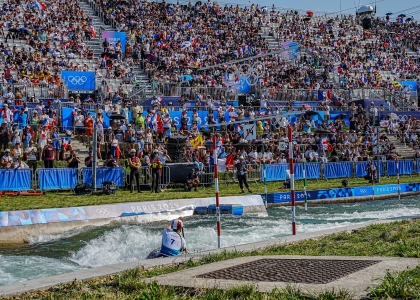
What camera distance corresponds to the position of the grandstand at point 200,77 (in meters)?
33.2

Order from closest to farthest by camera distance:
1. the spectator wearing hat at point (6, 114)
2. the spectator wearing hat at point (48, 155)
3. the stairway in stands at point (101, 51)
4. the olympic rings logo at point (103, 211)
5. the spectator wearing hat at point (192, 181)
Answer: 1. the olympic rings logo at point (103, 211)
2. the spectator wearing hat at point (48, 155)
3. the spectator wearing hat at point (6, 114)
4. the spectator wearing hat at point (192, 181)
5. the stairway in stands at point (101, 51)

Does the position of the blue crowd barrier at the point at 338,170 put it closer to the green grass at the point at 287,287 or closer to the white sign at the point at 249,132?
the white sign at the point at 249,132

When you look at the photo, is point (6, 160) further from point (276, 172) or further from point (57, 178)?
point (276, 172)

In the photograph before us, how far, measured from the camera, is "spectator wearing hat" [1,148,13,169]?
2549cm

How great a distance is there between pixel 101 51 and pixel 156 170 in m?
17.1

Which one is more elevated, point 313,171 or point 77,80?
point 77,80

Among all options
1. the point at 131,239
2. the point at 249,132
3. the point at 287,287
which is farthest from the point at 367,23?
the point at 287,287

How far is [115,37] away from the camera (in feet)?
146

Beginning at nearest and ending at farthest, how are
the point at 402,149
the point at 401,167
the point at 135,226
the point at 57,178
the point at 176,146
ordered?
the point at 135,226 < the point at 57,178 < the point at 176,146 < the point at 401,167 < the point at 402,149

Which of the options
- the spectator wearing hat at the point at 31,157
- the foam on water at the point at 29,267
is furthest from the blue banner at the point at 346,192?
the foam on water at the point at 29,267

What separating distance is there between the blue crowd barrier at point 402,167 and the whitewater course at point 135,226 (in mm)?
10366

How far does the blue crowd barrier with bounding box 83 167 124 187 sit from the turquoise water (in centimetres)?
590

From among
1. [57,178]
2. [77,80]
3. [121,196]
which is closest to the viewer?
[121,196]

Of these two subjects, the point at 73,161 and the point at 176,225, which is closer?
the point at 176,225
